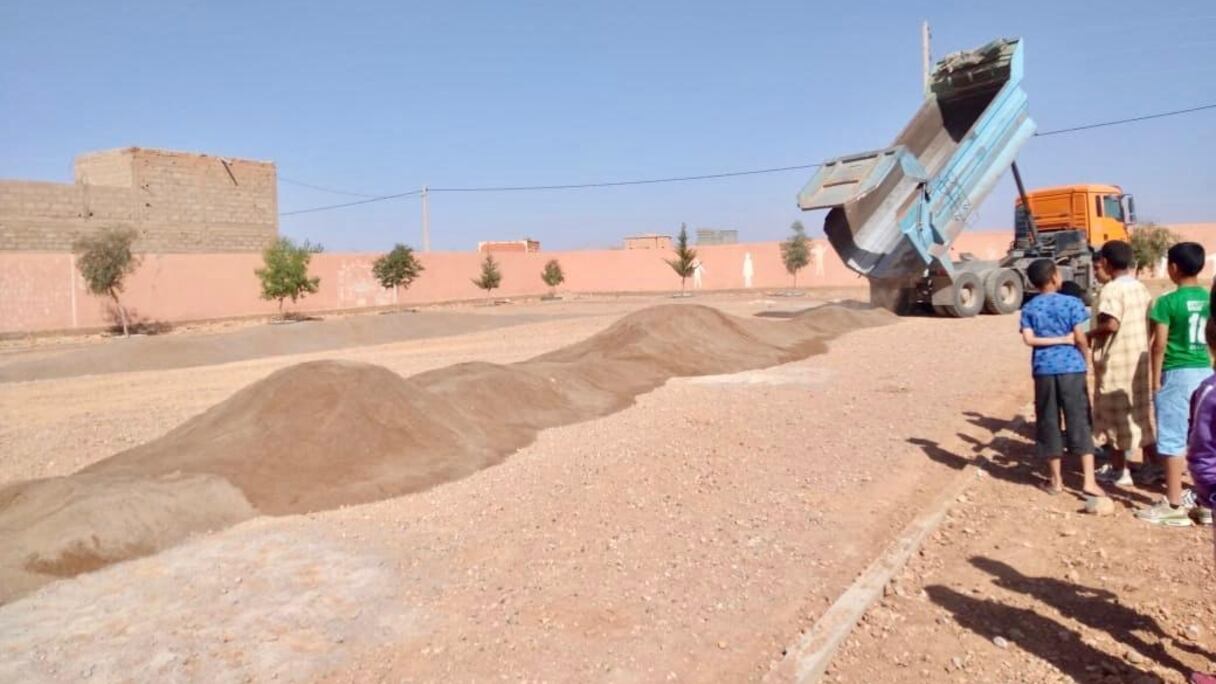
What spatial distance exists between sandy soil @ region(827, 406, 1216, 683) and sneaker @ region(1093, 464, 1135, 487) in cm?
22

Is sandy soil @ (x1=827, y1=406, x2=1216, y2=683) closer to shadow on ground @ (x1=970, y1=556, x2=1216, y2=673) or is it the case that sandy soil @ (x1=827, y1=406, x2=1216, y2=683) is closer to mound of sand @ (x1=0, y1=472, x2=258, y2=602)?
shadow on ground @ (x1=970, y1=556, x2=1216, y2=673)

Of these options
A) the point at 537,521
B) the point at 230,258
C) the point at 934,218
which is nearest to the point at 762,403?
the point at 537,521

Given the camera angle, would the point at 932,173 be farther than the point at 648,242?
No

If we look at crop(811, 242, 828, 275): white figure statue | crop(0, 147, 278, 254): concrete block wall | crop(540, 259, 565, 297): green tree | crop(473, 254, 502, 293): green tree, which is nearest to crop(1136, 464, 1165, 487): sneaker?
crop(0, 147, 278, 254): concrete block wall

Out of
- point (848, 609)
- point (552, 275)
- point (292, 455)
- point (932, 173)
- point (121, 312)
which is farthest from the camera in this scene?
point (552, 275)

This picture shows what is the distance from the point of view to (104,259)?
25844 millimetres

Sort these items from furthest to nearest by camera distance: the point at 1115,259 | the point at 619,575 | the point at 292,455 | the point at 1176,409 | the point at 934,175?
the point at 934,175, the point at 292,455, the point at 1115,259, the point at 1176,409, the point at 619,575

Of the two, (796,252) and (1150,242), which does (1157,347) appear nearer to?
(1150,242)

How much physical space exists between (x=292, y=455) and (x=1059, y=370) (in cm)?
571

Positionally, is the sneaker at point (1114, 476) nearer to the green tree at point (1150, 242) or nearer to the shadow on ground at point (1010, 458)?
the shadow on ground at point (1010, 458)

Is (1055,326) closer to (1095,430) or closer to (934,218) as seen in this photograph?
(1095,430)

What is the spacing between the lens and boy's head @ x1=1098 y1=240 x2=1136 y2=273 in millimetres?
5852

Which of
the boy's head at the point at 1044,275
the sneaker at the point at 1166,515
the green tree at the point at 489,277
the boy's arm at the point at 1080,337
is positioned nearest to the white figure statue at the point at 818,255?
the green tree at the point at 489,277

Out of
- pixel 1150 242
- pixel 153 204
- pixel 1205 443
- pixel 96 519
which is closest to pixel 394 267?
pixel 153 204
